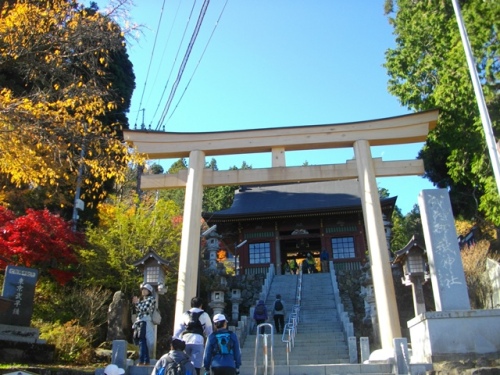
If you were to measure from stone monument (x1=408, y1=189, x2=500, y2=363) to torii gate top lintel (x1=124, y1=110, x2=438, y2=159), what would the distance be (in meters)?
3.65

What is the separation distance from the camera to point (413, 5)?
21094mm

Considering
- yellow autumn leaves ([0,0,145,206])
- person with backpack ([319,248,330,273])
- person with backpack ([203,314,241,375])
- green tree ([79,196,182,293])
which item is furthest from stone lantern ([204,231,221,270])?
person with backpack ([203,314,241,375])

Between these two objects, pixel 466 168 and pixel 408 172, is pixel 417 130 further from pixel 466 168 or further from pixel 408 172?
pixel 466 168

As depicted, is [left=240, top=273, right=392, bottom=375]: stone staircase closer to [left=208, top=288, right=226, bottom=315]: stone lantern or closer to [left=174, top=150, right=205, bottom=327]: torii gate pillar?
[left=208, top=288, right=226, bottom=315]: stone lantern

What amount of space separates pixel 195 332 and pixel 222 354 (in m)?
0.91

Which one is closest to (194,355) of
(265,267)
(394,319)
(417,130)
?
(394,319)

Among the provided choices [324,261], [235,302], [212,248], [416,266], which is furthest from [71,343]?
[324,261]

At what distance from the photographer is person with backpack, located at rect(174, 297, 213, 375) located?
6160 mm

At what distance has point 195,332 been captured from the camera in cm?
629

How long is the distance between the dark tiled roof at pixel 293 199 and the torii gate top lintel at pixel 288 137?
41.1 feet

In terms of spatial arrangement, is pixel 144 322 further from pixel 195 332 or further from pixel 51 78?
pixel 51 78

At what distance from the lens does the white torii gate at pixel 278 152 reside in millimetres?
11375

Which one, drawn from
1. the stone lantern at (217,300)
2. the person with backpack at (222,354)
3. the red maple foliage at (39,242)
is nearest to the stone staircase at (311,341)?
the stone lantern at (217,300)

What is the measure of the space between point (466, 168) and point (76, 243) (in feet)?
50.0
